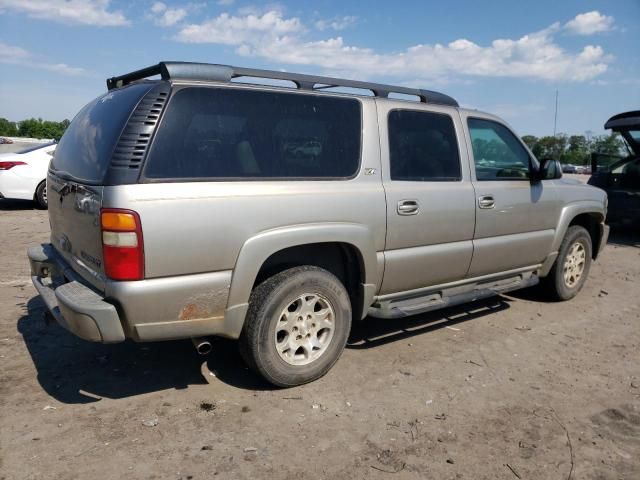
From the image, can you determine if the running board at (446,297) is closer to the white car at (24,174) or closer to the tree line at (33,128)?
the white car at (24,174)

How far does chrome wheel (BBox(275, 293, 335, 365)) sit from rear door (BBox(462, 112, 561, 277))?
156 cm

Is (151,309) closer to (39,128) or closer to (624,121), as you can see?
(624,121)

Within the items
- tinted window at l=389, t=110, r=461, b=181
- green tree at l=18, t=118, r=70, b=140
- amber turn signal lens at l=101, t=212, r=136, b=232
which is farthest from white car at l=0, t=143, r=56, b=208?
green tree at l=18, t=118, r=70, b=140

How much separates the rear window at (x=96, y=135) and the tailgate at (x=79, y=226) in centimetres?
9

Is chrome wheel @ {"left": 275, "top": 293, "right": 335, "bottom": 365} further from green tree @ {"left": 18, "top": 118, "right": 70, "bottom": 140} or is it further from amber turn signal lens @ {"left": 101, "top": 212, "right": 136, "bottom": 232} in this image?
green tree @ {"left": 18, "top": 118, "right": 70, "bottom": 140}

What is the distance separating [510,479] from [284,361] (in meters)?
1.48

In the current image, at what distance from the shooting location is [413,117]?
13.6 feet

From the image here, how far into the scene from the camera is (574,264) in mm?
5715

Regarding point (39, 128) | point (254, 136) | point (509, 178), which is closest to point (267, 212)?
point (254, 136)

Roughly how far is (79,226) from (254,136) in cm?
117

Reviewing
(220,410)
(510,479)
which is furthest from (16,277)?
(510,479)

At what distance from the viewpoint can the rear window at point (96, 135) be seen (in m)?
2.99

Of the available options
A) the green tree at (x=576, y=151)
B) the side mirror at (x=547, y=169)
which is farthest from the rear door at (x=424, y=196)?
the green tree at (x=576, y=151)

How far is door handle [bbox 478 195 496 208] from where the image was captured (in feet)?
14.5
